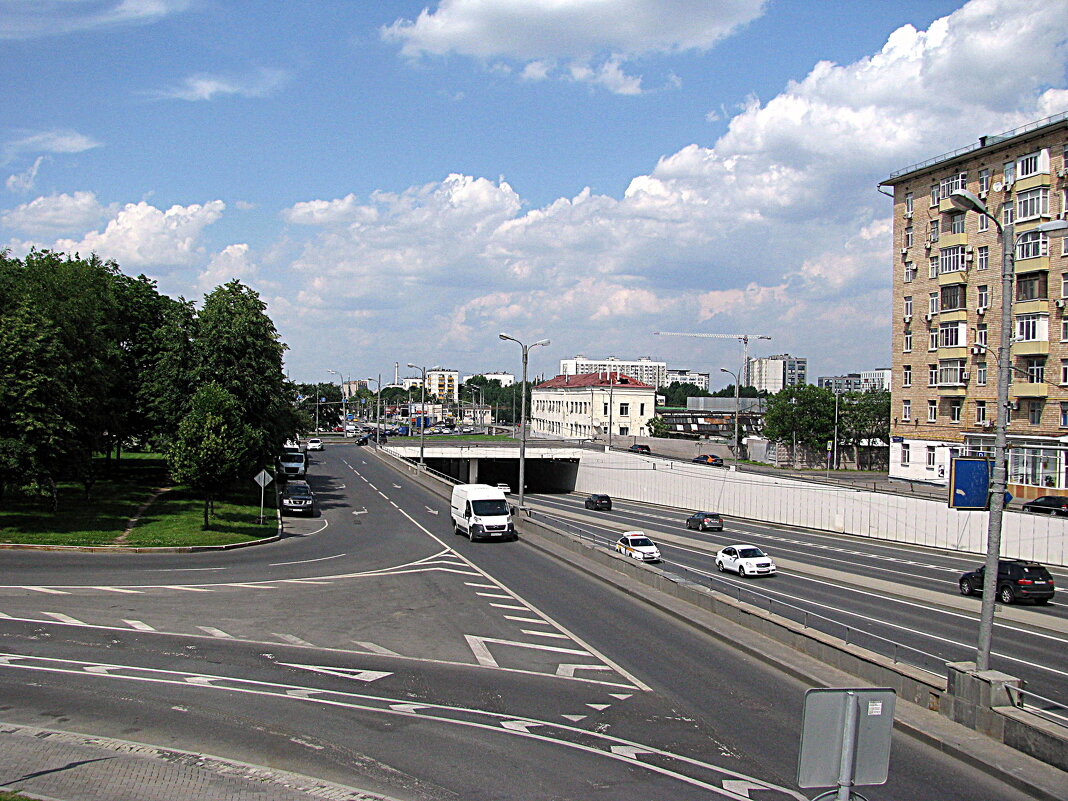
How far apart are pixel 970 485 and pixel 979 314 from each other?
4456 centimetres

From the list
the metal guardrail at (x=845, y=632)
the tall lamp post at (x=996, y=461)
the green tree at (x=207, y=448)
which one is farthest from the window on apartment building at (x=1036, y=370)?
the green tree at (x=207, y=448)

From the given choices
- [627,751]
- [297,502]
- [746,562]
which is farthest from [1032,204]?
[627,751]

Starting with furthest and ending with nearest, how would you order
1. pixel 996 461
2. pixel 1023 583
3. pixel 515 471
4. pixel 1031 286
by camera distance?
pixel 515 471, pixel 1031 286, pixel 1023 583, pixel 996 461

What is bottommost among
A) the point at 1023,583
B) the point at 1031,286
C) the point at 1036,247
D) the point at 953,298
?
the point at 1023,583

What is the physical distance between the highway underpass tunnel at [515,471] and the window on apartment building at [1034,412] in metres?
48.7

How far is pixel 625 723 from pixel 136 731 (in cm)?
744

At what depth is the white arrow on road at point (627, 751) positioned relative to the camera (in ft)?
37.7

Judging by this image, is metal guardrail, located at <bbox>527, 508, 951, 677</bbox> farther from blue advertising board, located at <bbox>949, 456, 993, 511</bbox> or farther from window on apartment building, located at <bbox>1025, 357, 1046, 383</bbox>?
window on apartment building, located at <bbox>1025, 357, 1046, 383</bbox>

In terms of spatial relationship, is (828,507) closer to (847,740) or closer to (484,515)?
(484,515)

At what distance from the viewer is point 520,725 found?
501 inches

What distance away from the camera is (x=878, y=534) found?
162ft

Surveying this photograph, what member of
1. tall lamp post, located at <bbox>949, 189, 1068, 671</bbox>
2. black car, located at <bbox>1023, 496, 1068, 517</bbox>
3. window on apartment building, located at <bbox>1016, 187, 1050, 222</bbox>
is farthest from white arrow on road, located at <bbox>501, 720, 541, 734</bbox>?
window on apartment building, located at <bbox>1016, 187, 1050, 222</bbox>

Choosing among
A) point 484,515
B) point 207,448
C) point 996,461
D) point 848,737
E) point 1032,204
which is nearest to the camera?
point 848,737

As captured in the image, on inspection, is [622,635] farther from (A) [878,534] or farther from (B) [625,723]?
(A) [878,534]
